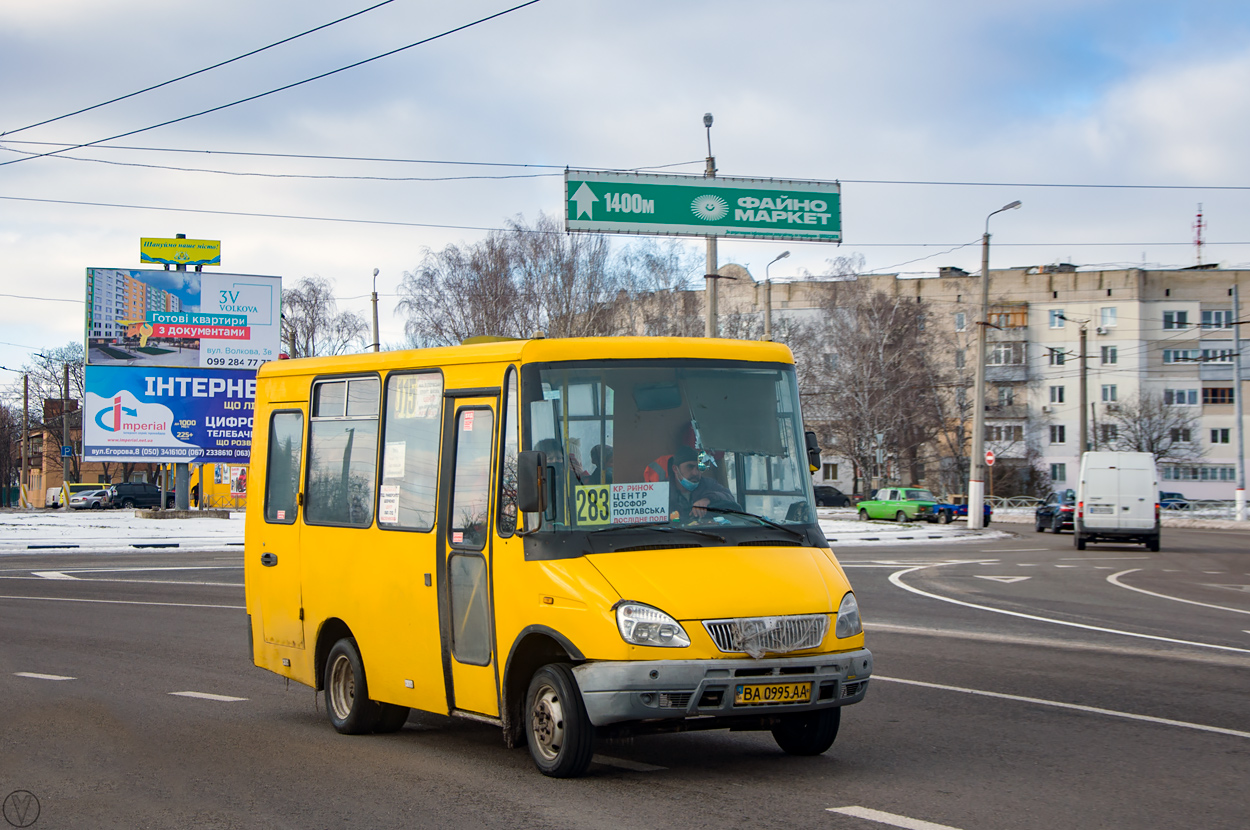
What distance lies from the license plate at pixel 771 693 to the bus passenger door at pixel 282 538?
4077mm

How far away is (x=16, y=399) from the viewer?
96.8 meters

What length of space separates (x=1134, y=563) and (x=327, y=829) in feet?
84.8

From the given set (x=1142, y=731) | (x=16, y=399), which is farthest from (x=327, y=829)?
(x=16, y=399)

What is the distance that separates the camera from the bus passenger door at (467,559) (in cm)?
737

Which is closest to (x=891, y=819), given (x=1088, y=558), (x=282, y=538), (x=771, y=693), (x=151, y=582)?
(x=771, y=693)

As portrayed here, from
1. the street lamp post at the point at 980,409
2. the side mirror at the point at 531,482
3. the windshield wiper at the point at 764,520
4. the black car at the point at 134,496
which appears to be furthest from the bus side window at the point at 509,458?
the black car at the point at 134,496

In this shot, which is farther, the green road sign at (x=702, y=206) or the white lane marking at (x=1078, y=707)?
the green road sign at (x=702, y=206)

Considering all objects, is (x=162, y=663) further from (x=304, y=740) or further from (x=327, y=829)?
(x=327, y=829)

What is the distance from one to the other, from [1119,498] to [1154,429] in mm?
47090

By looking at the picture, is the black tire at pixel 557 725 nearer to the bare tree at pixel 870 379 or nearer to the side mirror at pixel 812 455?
the side mirror at pixel 812 455

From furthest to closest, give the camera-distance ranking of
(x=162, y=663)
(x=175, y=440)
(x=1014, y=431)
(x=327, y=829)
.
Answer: (x=1014, y=431), (x=175, y=440), (x=162, y=663), (x=327, y=829)

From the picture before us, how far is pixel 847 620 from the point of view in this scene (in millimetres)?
6910

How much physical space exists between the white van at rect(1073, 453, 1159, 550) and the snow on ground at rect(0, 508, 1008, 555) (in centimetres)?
600

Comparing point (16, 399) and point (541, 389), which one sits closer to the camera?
point (541, 389)
